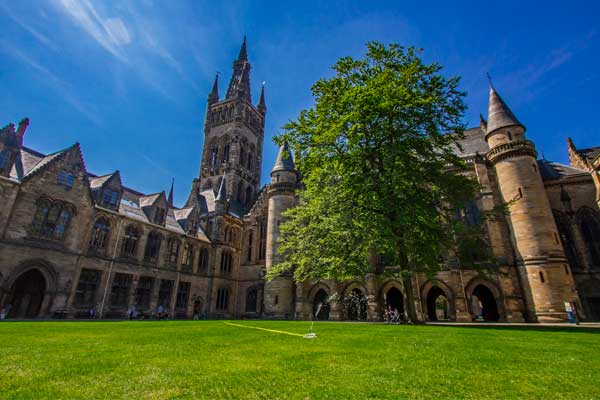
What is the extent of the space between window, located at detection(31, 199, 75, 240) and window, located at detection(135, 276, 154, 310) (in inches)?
313

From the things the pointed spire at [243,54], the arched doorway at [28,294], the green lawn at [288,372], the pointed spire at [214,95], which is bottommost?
the green lawn at [288,372]

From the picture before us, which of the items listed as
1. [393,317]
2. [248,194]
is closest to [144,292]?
[393,317]

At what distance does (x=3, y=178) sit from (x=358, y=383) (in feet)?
86.0

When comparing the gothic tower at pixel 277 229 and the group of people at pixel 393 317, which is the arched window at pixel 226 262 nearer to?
the gothic tower at pixel 277 229

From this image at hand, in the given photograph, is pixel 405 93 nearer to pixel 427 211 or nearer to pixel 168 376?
pixel 427 211

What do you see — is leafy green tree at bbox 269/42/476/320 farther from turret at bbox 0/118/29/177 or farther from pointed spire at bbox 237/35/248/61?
pointed spire at bbox 237/35/248/61

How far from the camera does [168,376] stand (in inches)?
162

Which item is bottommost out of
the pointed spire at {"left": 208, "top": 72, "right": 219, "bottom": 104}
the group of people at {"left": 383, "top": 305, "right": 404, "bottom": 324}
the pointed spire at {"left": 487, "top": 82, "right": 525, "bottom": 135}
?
the group of people at {"left": 383, "top": 305, "right": 404, "bottom": 324}

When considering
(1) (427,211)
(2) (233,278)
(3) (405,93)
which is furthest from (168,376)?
(2) (233,278)

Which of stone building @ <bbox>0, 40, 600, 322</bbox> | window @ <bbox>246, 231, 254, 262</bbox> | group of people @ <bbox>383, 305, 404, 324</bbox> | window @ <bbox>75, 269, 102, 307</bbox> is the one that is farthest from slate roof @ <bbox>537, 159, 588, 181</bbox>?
window @ <bbox>75, 269, 102, 307</bbox>

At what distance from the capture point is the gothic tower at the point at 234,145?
164ft

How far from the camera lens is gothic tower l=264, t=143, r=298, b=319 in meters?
28.7

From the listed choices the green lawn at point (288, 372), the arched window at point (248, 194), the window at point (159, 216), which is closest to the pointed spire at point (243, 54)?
the arched window at point (248, 194)

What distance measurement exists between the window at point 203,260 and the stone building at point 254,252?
0.15 m
